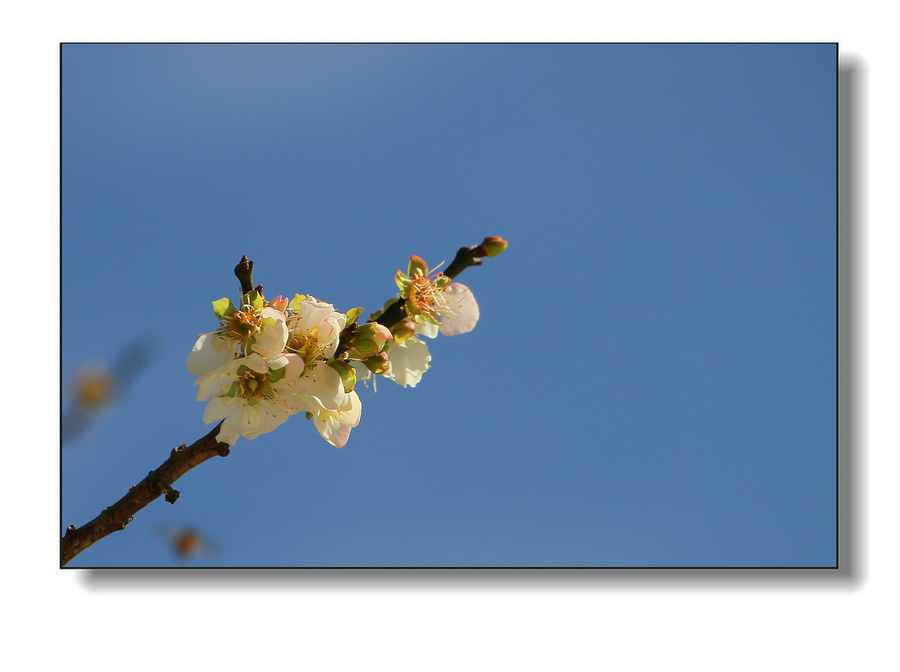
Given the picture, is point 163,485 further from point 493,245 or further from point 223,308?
point 493,245

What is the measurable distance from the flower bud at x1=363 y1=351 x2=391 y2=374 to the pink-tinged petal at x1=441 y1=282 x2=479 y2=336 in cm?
9

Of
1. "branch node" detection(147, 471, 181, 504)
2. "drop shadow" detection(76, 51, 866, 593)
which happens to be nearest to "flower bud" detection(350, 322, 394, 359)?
"branch node" detection(147, 471, 181, 504)

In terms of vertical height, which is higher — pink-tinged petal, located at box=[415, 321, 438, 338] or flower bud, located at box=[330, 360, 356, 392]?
pink-tinged petal, located at box=[415, 321, 438, 338]

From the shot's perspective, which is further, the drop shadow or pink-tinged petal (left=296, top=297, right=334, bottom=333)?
the drop shadow

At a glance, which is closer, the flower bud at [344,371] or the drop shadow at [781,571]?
the flower bud at [344,371]

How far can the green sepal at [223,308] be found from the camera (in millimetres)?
867

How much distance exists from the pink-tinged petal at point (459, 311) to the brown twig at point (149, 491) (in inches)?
11.5

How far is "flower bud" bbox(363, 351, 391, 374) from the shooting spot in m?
0.87

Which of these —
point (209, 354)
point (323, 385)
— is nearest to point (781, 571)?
point (323, 385)

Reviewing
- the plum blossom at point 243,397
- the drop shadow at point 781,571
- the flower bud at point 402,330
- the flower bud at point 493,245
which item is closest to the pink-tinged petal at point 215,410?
the plum blossom at point 243,397

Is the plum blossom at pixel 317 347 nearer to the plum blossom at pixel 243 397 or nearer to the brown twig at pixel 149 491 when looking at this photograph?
the plum blossom at pixel 243 397

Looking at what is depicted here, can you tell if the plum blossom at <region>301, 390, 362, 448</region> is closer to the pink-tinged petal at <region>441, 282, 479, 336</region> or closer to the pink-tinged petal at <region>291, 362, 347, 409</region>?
Result: the pink-tinged petal at <region>291, 362, 347, 409</region>
